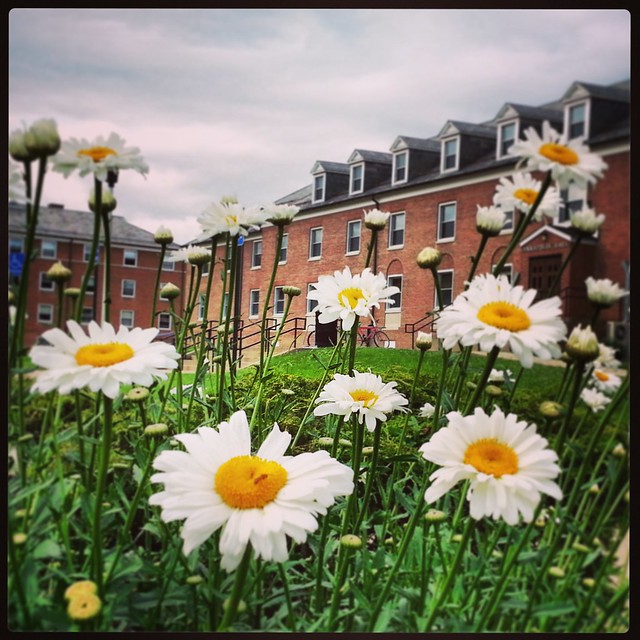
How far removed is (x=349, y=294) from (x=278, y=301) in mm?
189

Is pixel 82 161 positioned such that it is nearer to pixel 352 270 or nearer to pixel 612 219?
pixel 352 270

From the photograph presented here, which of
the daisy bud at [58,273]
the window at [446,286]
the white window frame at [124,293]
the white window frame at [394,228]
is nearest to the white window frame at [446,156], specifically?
the white window frame at [394,228]

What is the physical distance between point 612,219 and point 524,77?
1.13 feet

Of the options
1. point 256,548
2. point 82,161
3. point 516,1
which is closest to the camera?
point 256,548

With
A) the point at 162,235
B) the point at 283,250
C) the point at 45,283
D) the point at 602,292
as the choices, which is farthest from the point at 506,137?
the point at 45,283

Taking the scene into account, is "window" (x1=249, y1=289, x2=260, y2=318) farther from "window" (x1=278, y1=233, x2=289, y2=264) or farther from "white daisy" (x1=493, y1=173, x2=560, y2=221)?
"white daisy" (x1=493, y1=173, x2=560, y2=221)

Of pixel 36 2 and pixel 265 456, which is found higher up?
pixel 36 2

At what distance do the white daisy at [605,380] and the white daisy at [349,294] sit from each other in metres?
0.40

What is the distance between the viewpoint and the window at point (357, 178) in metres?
1.43

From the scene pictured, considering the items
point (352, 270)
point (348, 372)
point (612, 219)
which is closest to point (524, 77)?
point (612, 219)

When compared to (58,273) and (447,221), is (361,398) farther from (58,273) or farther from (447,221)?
(58,273)

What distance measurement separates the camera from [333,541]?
1.30 m

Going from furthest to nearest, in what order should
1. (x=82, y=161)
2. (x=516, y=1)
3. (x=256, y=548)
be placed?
(x=516, y=1) < (x=82, y=161) < (x=256, y=548)

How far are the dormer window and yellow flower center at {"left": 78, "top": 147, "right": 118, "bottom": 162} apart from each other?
664 mm
